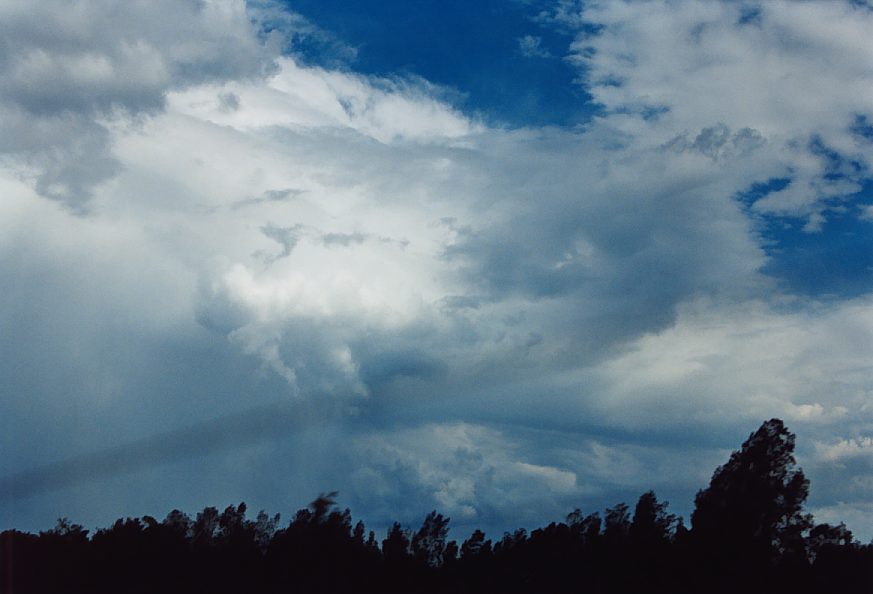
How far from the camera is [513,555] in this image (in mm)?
128375

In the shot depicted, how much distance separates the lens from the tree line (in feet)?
299

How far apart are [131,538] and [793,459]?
9325cm

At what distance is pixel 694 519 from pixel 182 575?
63446 mm

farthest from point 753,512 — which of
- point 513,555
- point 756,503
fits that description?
point 513,555

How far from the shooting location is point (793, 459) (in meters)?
94.3

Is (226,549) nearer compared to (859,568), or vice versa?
(859,568)

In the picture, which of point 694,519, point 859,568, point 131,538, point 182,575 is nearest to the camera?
point 859,568

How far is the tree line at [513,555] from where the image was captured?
91062 millimetres

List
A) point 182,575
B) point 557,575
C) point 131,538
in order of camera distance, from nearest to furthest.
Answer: point 557,575
point 182,575
point 131,538

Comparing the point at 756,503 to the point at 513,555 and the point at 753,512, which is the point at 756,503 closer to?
the point at 753,512

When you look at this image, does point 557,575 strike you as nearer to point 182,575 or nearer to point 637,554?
point 637,554

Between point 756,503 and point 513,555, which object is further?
point 513,555

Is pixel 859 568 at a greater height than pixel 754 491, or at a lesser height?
lesser

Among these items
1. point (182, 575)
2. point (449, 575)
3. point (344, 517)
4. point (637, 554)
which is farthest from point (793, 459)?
point (182, 575)
